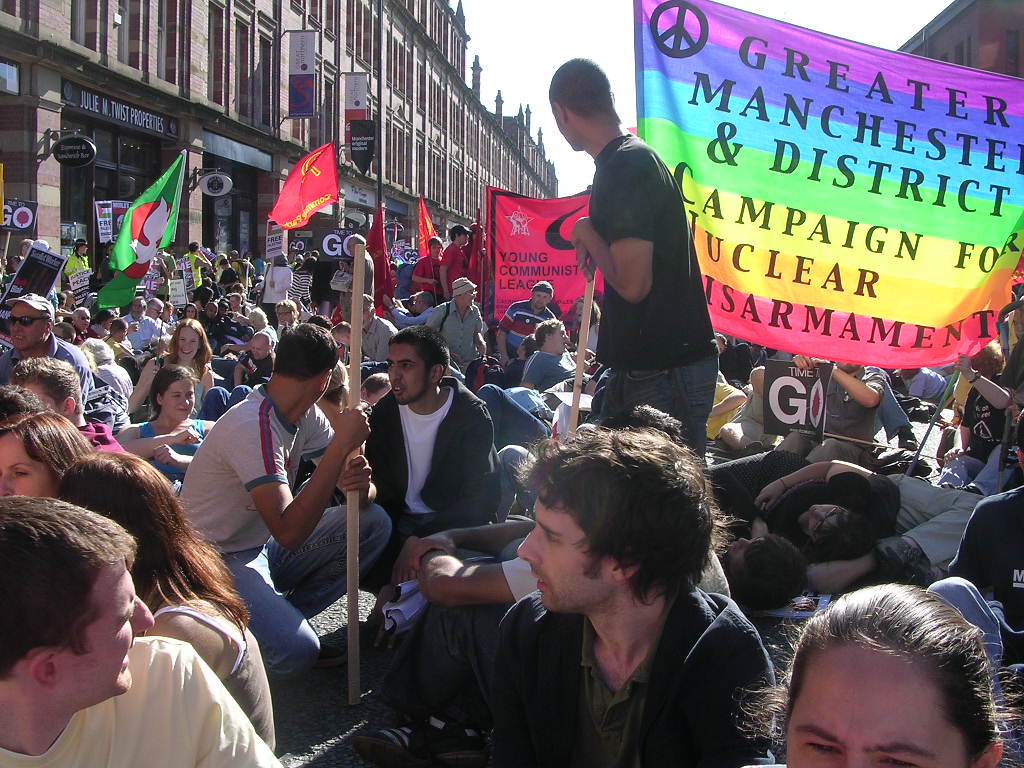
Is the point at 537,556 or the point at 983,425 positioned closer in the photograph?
the point at 537,556

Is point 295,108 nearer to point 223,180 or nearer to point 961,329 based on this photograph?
point 223,180

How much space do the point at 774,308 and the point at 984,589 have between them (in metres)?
1.63

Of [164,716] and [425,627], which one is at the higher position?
[164,716]

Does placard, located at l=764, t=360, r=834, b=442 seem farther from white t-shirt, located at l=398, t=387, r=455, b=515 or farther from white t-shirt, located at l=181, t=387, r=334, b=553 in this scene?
white t-shirt, located at l=181, t=387, r=334, b=553

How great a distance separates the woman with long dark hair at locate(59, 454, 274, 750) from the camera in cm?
225

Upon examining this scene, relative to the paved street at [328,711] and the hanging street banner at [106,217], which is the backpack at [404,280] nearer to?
the hanging street banner at [106,217]

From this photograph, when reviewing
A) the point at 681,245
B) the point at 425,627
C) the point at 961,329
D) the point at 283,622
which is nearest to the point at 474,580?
the point at 425,627

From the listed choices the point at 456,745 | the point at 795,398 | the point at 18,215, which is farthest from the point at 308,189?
the point at 456,745

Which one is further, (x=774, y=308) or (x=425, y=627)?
(x=774, y=308)

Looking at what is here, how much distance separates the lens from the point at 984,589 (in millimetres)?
3404

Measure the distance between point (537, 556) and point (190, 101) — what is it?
25146 millimetres

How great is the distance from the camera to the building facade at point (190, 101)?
61.3 ft

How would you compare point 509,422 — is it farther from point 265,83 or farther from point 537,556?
point 265,83

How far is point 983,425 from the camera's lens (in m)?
6.59
